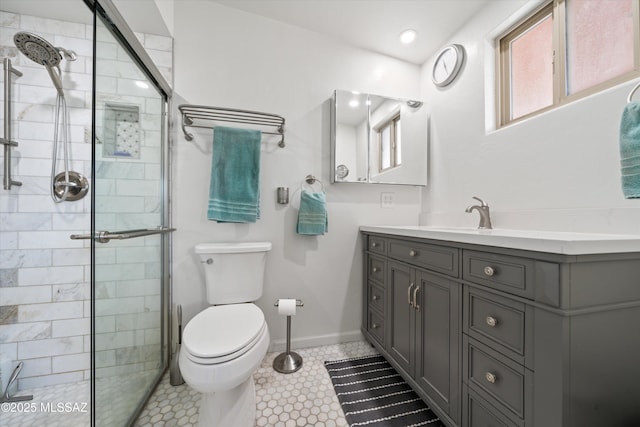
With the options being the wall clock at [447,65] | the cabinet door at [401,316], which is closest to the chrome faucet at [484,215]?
the cabinet door at [401,316]

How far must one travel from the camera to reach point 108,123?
1026 mm

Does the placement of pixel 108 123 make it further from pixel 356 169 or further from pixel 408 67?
pixel 408 67

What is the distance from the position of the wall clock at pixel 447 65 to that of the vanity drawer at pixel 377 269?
136cm

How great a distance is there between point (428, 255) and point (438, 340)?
367 mm

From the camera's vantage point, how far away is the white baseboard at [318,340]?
1681mm

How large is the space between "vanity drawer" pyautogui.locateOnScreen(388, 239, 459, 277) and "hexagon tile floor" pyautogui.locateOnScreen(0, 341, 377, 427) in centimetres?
82

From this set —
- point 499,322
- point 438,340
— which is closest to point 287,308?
point 438,340

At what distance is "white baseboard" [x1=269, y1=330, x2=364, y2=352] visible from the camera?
5.51 ft

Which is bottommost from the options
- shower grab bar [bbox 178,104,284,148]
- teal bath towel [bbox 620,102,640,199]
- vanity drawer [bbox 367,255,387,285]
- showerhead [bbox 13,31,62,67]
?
vanity drawer [bbox 367,255,387,285]

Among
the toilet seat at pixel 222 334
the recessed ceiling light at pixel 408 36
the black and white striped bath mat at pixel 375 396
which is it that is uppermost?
the recessed ceiling light at pixel 408 36

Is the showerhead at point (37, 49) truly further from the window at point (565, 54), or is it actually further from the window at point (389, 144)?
the window at point (565, 54)

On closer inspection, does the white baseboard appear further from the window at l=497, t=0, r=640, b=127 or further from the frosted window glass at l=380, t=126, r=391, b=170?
the window at l=497, t=0, r=640, b=127

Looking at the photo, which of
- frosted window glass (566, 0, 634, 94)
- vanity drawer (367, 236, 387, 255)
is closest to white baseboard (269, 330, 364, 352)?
vanity drawer (367, 236, 387, 255)

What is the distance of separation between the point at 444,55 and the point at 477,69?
31cm
